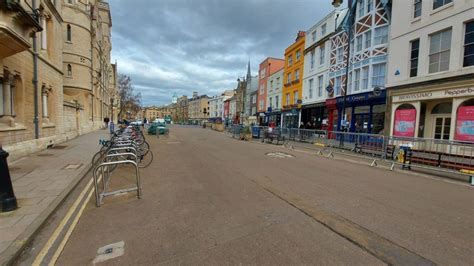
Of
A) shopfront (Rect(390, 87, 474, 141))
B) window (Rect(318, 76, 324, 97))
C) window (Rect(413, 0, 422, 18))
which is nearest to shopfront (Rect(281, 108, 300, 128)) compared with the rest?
window (Rect(318, 76, 324, 97))

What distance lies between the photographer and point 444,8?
12578 mm

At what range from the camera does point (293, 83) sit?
29922 mm

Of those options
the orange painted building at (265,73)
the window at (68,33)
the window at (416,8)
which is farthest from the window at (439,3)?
the window at (68,33)

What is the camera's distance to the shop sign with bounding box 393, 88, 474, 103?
37.7 feet

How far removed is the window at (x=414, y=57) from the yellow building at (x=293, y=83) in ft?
43.5

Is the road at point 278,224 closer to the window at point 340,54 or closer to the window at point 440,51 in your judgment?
the window at point 440,51

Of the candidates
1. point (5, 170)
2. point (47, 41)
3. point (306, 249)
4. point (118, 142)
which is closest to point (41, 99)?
point (47, 41)

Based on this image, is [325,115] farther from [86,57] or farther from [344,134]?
[86,57]

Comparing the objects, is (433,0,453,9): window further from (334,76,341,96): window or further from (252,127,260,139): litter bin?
(252,127,260,139): litter bin

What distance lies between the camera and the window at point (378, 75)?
1722 cm

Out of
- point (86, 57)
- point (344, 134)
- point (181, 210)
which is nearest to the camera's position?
point (181, 210)

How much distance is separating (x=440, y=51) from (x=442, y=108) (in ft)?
10.5

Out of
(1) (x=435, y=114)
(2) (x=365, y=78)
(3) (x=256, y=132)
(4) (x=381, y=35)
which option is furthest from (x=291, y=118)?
(1) (x=435, y=114)

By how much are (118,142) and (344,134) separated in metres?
13.1
